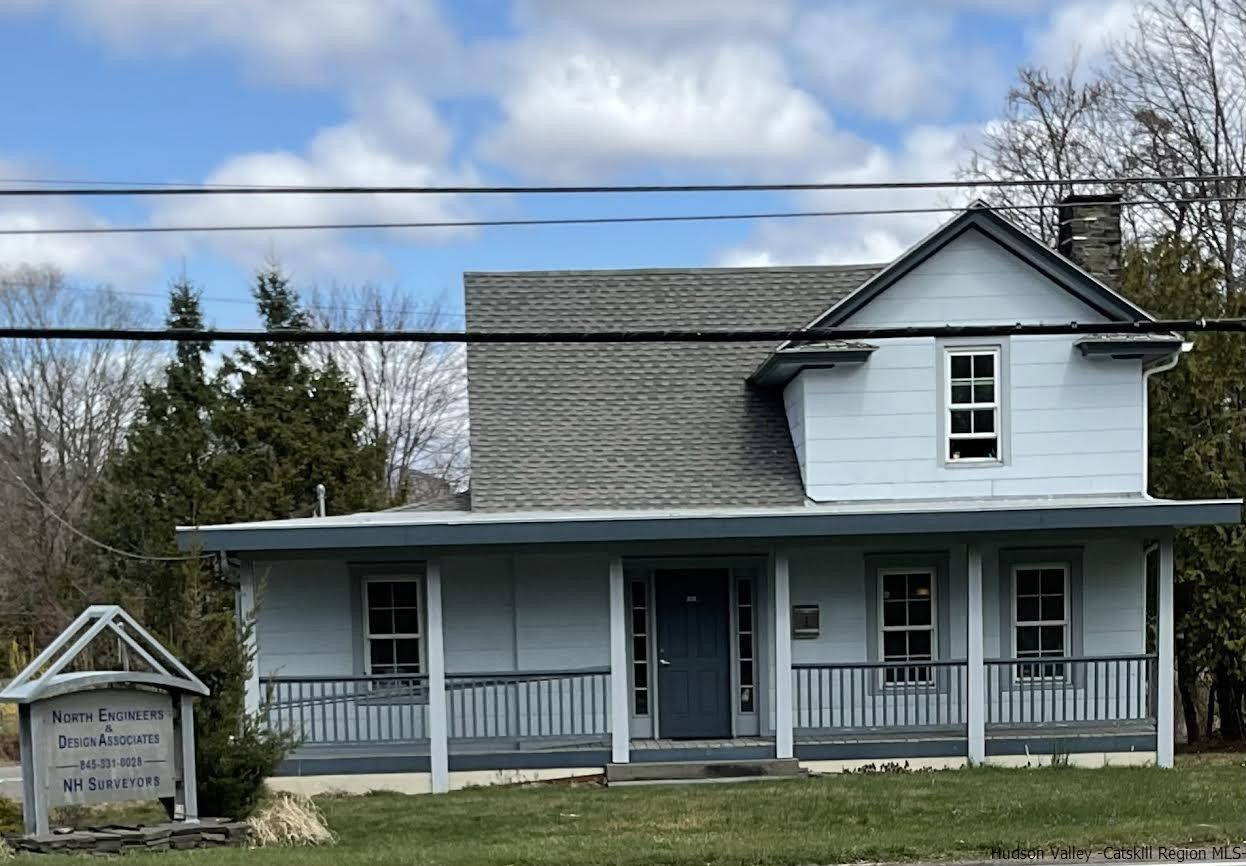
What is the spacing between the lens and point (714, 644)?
16406 millimetres

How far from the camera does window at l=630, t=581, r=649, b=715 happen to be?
1639cm

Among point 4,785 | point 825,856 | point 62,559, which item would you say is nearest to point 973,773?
point 825,856

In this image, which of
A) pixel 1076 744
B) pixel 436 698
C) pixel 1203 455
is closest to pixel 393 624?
pixel 436 698

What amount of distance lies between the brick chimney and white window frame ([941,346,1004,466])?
3.04 meters

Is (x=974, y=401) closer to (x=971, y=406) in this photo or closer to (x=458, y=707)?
(x=971, y=406)

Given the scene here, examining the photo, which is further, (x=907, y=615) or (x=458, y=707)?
(x=907, y=615)

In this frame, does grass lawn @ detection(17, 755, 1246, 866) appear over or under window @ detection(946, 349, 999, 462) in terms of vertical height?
under

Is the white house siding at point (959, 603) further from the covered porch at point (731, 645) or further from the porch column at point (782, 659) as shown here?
the porch column at point (782, 659)

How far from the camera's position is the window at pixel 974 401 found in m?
16.2

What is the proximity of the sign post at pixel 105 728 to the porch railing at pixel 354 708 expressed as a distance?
3.98 metres

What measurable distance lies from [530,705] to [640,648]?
1640 mm

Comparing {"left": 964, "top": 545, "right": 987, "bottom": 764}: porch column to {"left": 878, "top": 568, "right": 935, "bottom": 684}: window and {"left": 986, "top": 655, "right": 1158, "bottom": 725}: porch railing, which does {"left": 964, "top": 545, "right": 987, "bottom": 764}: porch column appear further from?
{"left": 878, "top": 568, "right": 935, "bottom": 684}: window

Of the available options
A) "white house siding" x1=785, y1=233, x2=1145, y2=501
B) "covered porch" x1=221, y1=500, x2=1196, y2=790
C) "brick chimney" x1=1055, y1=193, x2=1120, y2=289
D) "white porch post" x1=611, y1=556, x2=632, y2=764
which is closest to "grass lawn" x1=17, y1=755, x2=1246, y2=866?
"white porch post" x1=611, y1=556, x2=632, y2=764

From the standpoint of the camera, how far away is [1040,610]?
16547 mm
